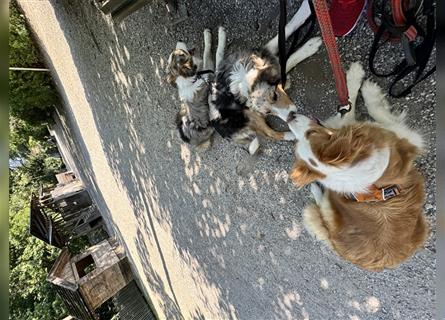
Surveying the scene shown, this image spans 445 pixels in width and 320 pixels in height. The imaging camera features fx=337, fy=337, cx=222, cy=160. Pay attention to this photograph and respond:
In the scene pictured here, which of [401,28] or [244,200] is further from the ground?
[401,28]

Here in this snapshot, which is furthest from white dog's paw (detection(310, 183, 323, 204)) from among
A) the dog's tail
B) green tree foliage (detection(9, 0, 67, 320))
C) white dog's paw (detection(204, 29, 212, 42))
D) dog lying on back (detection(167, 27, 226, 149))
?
green tree foliage (detection(9, 0, 67, 320))

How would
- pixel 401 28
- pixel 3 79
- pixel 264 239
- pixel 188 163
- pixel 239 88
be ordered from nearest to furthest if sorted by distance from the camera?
pixel 3 79 < pixel 401 28 < pixel 239 88 < pixel 264 239 < pixel 188 163

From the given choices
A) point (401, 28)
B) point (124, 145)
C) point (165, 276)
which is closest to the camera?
point (401, 28)

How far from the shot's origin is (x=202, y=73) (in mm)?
3492

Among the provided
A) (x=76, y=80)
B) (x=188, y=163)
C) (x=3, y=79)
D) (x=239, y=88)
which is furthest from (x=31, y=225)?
(x=3, y=79)

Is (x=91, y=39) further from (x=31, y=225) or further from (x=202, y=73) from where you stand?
(x=31, y=225)

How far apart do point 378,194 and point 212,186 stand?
2.60 meters

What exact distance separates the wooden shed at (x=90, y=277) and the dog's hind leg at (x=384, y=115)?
7908 mm

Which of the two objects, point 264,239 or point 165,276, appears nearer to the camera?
point 264,239

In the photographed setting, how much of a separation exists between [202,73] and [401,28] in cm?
196

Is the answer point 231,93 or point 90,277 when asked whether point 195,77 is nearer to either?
point 231,93

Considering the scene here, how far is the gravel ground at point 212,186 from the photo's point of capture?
9.52 feet

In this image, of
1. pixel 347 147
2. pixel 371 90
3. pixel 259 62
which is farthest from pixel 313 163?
pixel 259 62

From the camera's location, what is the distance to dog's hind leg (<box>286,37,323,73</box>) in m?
2.81
